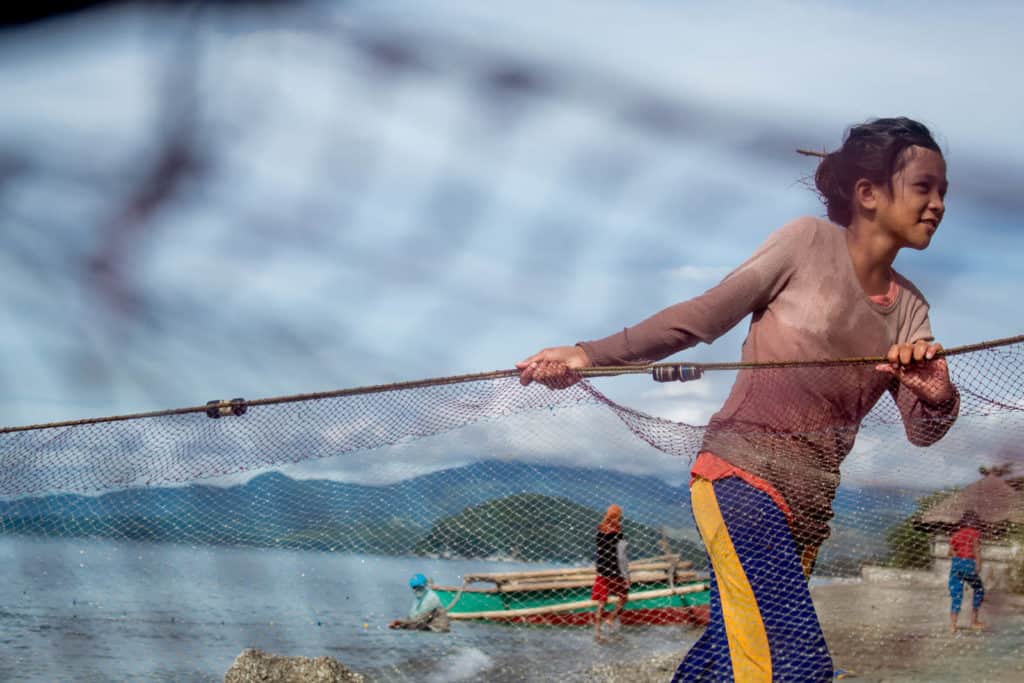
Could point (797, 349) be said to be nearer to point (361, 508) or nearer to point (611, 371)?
point (611, 371)

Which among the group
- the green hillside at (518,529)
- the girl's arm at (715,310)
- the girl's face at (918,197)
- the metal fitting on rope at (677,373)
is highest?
the girl's face at (918,197)

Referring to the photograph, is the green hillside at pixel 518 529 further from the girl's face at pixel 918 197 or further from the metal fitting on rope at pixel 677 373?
the girl's face at pixel 918 197

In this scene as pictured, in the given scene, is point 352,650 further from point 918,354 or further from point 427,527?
point 918,354

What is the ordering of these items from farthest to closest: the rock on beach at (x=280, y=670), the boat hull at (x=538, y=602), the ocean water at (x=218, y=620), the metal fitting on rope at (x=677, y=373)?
the boat hull at (x=538, y=602) → the rock on beach at (x=280, y=670) → the ocean water at (x=218, y=620) → the metal fitting on rope at (x=677, y=373)

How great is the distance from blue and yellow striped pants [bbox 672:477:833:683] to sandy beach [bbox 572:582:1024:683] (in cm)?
164

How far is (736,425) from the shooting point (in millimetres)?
3281

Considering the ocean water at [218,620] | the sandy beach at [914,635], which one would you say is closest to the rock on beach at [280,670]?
the ocean water at [218,620]

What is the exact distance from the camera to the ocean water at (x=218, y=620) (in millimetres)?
4723

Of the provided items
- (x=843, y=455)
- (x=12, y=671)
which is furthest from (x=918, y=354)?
(x=12, y=671)

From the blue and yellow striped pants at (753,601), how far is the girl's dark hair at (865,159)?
1.06 meters

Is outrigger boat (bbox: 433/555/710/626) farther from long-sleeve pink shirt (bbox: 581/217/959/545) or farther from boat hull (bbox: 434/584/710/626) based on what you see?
long-sleeve pink shirt (bbox: 581/217/959/545)

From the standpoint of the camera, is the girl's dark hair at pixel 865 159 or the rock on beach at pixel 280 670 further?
the rock on beach at pixel 280 670

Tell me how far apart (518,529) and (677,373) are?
1310 millimetres

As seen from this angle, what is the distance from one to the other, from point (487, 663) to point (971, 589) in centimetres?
557
